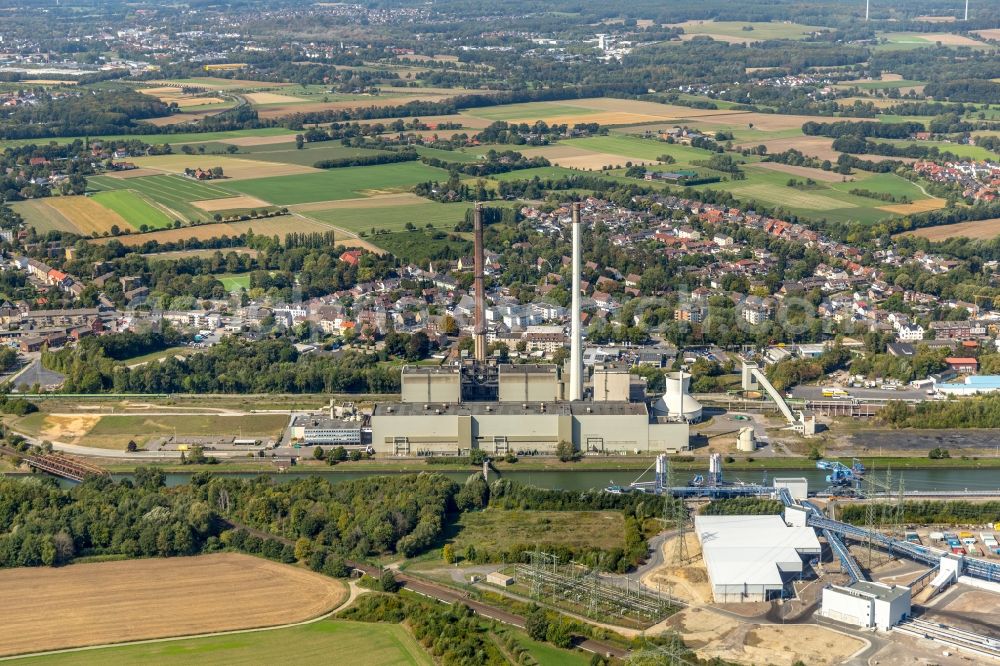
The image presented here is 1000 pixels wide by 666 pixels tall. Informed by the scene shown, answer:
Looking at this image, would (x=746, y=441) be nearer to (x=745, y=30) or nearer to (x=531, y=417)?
(x=531, y=417)

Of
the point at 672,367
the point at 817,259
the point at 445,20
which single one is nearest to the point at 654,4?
the point at 445,20

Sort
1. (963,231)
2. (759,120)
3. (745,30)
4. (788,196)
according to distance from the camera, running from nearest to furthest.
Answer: (963,231), (788,196), (759,120), (745,30)

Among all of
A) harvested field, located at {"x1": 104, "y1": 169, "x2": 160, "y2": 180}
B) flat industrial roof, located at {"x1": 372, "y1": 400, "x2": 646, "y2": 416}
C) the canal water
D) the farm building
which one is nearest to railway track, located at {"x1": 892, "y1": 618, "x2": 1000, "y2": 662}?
the farm building

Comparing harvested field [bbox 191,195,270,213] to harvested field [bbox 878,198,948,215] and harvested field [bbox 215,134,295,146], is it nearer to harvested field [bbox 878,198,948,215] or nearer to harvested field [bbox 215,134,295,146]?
harvested field [bbox 215,134,295,146]

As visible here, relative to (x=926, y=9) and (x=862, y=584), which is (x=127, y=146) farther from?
(x=926, y=9)

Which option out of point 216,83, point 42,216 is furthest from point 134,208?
point 216,83

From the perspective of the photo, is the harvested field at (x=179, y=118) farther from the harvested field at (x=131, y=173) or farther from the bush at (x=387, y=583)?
the bush at (x=387, y=583)
